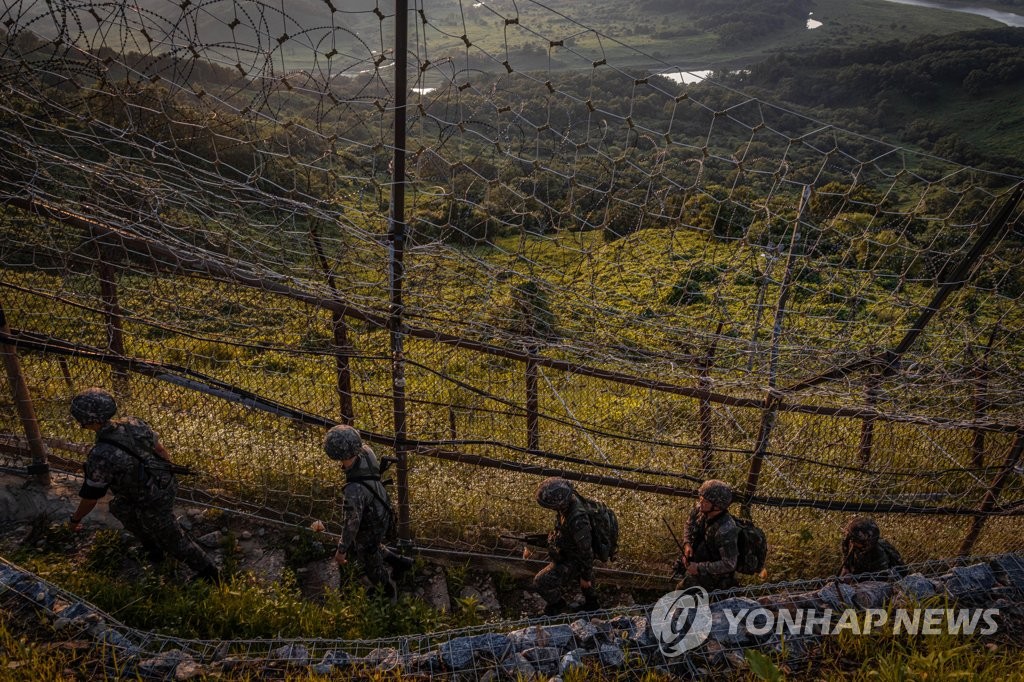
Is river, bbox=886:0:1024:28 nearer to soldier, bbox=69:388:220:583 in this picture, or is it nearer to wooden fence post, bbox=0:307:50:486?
soldier, bbox=69:388:220:583

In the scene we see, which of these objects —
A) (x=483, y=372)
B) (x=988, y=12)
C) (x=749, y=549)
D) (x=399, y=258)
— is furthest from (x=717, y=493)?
(x=988, y=12)

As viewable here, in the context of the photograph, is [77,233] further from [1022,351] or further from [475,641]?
[1022,351]

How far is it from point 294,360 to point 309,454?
0.76 metres

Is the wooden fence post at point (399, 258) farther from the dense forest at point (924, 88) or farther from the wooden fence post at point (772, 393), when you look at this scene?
the dense forest at point (924, 88)

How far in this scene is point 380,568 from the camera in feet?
14.4

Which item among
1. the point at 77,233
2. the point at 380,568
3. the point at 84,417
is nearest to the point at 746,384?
the point at 380,568

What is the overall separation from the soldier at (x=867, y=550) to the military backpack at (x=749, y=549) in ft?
2.02

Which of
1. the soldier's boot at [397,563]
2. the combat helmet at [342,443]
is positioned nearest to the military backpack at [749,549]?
the soldier's boot at [397,563]

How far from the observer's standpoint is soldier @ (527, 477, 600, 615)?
4.31 metres

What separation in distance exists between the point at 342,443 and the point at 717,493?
248 cm

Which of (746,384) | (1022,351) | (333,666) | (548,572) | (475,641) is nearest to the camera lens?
(333,666)

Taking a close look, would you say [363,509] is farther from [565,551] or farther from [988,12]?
[988,12]

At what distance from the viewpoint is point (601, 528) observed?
4473 millimetres

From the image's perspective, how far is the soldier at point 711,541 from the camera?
4344mm
